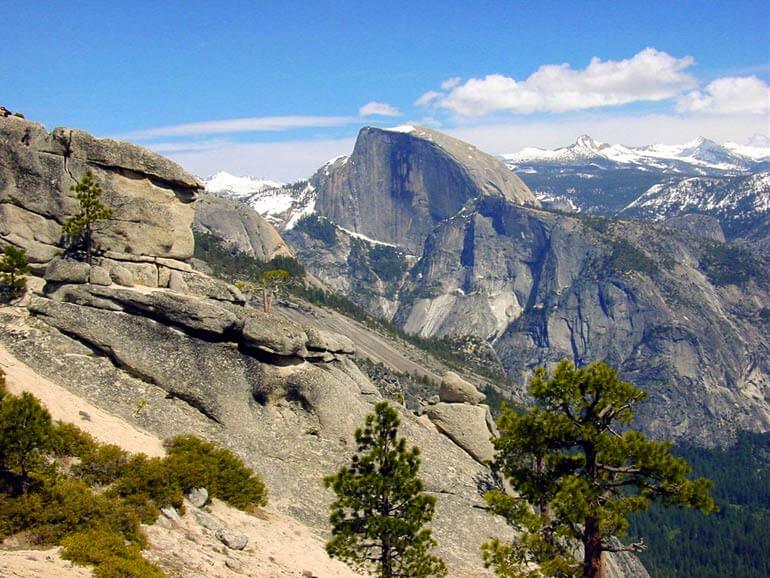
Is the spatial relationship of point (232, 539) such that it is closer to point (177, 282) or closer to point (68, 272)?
point (68, 272)

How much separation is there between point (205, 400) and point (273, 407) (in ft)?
13.3

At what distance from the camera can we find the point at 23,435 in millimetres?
25203

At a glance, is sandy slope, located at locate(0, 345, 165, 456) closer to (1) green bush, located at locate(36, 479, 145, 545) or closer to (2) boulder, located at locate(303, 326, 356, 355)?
(1) green bush, located at locate(36, 479, 145, 545)

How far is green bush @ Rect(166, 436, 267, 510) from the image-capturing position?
32.2m

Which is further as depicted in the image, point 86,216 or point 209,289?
point 209,289

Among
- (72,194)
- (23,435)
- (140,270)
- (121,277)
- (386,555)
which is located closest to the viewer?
(23,435)

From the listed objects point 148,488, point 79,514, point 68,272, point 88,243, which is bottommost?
point 148,488

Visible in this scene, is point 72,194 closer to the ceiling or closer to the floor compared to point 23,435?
closer to the ceiling

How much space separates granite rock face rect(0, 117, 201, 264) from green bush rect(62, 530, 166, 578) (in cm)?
2651

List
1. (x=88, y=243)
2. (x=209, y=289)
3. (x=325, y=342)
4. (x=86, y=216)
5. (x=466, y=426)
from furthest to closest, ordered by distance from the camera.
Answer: (x=466, y=426) → (x=209, y=289) → (x=325, y=342) → (x=86, y=216) → (x=88, y=243)

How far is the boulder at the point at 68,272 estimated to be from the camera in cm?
4256

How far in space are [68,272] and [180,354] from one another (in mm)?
8644

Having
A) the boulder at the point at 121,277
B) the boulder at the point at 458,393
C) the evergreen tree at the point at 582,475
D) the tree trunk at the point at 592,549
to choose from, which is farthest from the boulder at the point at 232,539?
the boulder at the point at 458,393

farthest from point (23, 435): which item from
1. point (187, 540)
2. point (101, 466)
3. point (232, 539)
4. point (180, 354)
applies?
point (180, 354)
